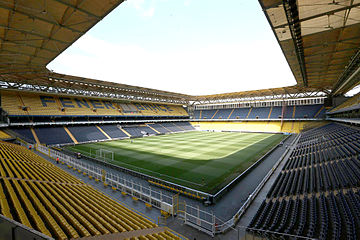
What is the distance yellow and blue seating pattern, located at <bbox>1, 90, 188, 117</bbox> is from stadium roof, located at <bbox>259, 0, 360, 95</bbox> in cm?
3509

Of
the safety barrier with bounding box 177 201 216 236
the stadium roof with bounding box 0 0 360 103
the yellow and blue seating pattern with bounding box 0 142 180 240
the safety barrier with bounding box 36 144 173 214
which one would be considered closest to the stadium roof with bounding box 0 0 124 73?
the stadium roof with bounding box 0 0 360 103

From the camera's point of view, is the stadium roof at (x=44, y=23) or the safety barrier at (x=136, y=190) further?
the safety barrier at (x=136, y=190)

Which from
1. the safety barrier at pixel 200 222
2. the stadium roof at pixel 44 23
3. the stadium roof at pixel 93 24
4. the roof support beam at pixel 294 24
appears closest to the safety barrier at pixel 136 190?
the safety barrier at pixel 200 222

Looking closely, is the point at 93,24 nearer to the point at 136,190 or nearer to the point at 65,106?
the point at 136,190

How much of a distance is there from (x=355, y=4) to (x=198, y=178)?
494 inches

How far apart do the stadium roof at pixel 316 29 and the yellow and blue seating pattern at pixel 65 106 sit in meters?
35.1

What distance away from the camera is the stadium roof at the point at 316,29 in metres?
7.90

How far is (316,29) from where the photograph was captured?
32.3 feet

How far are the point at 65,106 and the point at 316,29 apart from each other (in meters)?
38.5

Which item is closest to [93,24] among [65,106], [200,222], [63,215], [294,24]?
[63,215]

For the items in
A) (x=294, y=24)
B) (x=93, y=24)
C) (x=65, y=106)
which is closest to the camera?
(x=93, y=24)

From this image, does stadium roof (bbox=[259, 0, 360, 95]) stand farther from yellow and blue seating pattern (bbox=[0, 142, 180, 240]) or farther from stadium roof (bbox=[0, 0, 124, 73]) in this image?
yellow and blue seating pattern (bbox=[0, 142, 180, 240])

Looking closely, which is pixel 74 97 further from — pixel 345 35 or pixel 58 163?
pixel 345 35

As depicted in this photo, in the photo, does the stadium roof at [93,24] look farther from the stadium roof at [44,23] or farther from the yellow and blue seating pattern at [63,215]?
the yellow and blue seating pattern at [63,215]
